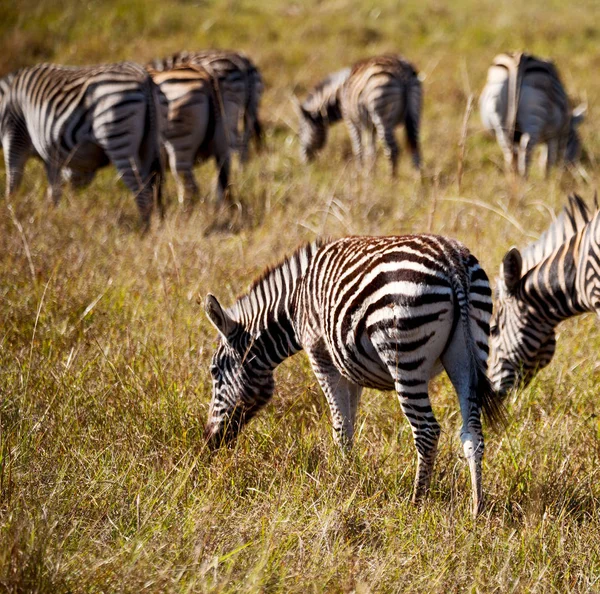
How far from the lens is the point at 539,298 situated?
15.9 ft

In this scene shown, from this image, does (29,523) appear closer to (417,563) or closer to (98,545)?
(98,545)

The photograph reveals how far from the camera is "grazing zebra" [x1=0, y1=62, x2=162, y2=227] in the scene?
312 inches

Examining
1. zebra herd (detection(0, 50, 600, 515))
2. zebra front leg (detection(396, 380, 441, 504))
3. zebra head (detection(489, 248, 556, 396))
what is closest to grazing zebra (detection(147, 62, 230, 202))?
zebra herd (detection(0, 50, 600, 515))

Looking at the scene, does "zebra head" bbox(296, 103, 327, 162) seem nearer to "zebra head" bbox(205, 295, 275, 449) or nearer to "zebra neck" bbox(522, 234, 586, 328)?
"zebra neck" bbox(522, 234, 586, 328)

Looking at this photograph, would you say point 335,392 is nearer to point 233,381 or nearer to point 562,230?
point 233,381

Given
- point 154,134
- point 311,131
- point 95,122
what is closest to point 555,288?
point 154,134

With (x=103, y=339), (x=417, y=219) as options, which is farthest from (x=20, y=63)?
(x=103, y=339)

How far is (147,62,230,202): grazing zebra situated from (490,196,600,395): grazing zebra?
14.9ft

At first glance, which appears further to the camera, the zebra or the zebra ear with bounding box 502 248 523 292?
the zebra

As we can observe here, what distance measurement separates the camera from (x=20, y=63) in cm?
1486

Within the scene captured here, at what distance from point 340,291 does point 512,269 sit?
65.3 inches

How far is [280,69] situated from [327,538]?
44.0 ft

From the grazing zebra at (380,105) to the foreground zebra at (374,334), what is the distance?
6839 mm

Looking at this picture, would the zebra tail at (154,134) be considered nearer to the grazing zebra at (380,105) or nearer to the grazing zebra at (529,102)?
the grazing zebra at (380,105)
